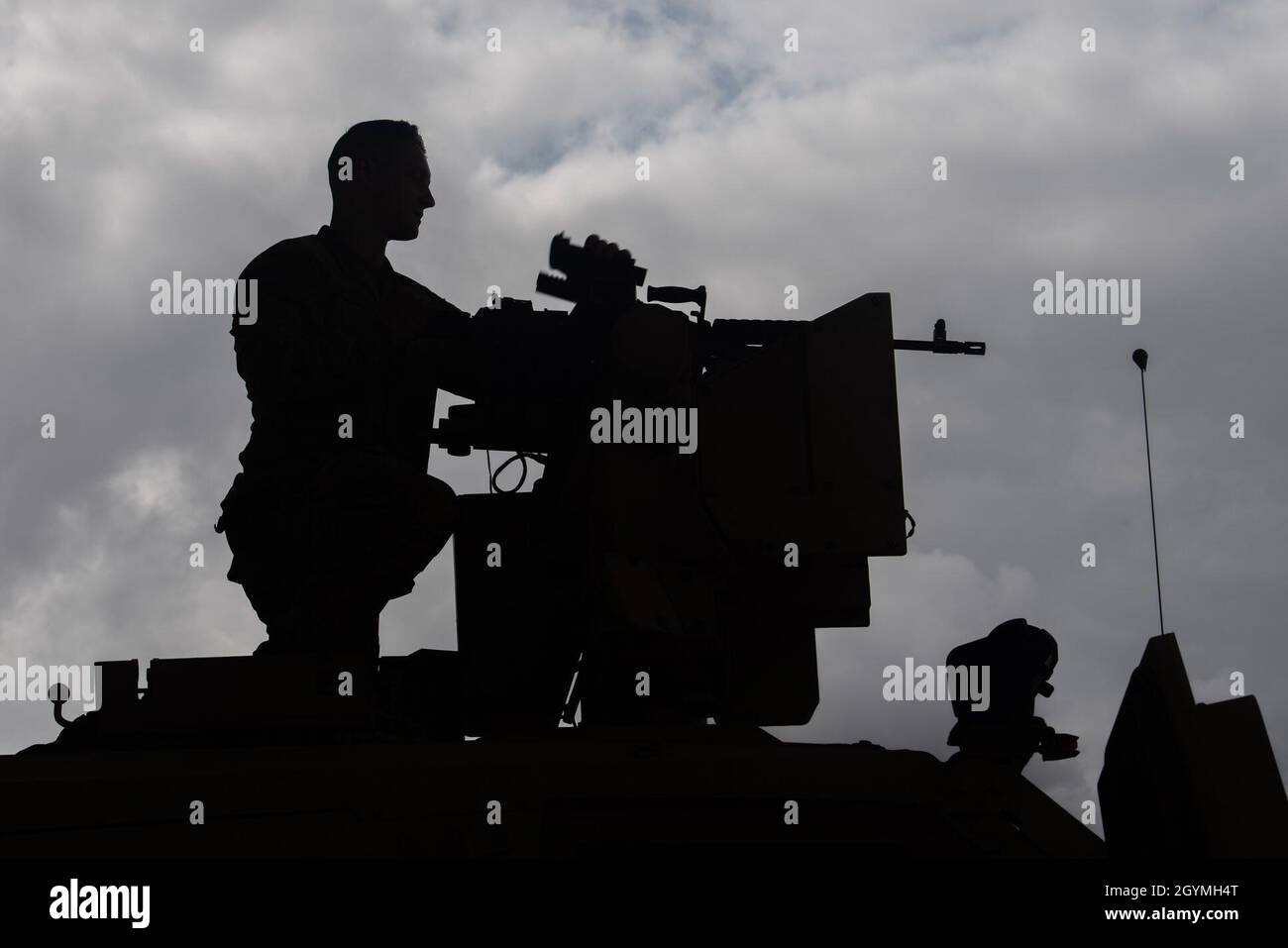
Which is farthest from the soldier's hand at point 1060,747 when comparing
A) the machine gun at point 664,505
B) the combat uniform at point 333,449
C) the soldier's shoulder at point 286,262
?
the soldier's shoulder at point 286,262

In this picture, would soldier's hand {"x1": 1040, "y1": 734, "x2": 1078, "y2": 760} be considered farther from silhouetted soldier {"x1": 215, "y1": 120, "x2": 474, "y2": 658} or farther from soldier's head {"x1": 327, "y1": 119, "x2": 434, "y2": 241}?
soldier's head {"x1": 327, "y1": 119, "x2": 434, "y2": 241}

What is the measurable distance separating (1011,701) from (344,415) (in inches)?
106

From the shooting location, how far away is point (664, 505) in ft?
20.8

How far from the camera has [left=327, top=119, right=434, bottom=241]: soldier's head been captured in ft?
23.6

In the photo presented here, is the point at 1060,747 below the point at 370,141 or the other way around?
below

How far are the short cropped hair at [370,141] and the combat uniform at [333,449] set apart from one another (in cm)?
37

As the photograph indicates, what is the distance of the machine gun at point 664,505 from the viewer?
626 cm

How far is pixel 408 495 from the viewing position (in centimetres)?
633

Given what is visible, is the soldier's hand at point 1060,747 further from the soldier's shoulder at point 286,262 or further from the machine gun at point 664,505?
the soldier's shoulder at point 286,262

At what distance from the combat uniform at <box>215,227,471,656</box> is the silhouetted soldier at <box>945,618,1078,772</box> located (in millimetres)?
1978

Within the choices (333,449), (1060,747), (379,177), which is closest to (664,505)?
(333,449)

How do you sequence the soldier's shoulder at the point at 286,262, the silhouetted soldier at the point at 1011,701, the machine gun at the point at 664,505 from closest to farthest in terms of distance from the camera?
the silhouetted soldier at the point at 1011,701 → the machine gun at the point at 664,505 → the soldier's shoulder at the point at 286,262

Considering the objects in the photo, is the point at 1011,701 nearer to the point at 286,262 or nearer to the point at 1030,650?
the point at 1030,650
